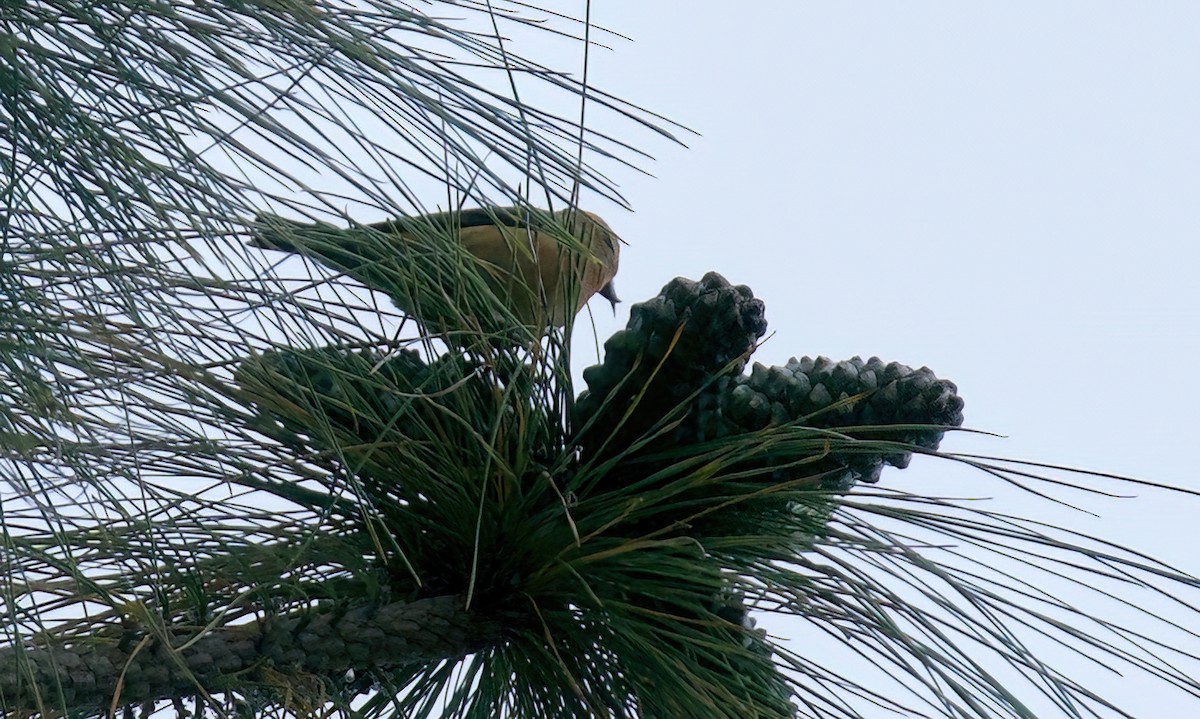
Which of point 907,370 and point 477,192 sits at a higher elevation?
point 907,370

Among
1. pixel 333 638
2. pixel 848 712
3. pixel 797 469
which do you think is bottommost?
pixel 333 638

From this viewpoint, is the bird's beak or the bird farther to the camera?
the bird's beak

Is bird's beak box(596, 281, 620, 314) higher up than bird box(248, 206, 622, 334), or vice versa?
bird's beak box(596, 281, 620, 314)

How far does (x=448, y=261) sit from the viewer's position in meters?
0.65

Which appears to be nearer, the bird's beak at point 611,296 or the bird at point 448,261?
the bird at point 448,261

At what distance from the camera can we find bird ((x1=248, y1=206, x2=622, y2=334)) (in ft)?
Result: 2.02

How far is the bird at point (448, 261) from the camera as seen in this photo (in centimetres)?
61

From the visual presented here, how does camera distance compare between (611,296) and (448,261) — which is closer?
(448,261)

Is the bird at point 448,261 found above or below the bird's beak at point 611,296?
below

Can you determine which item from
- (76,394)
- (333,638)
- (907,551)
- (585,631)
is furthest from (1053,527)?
(76,394)

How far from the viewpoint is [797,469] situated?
743mm

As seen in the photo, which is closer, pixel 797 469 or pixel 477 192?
pixel 477 192

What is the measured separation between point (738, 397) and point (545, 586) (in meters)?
0.14

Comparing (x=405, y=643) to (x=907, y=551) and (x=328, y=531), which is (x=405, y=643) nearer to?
(x=328, y=531)
